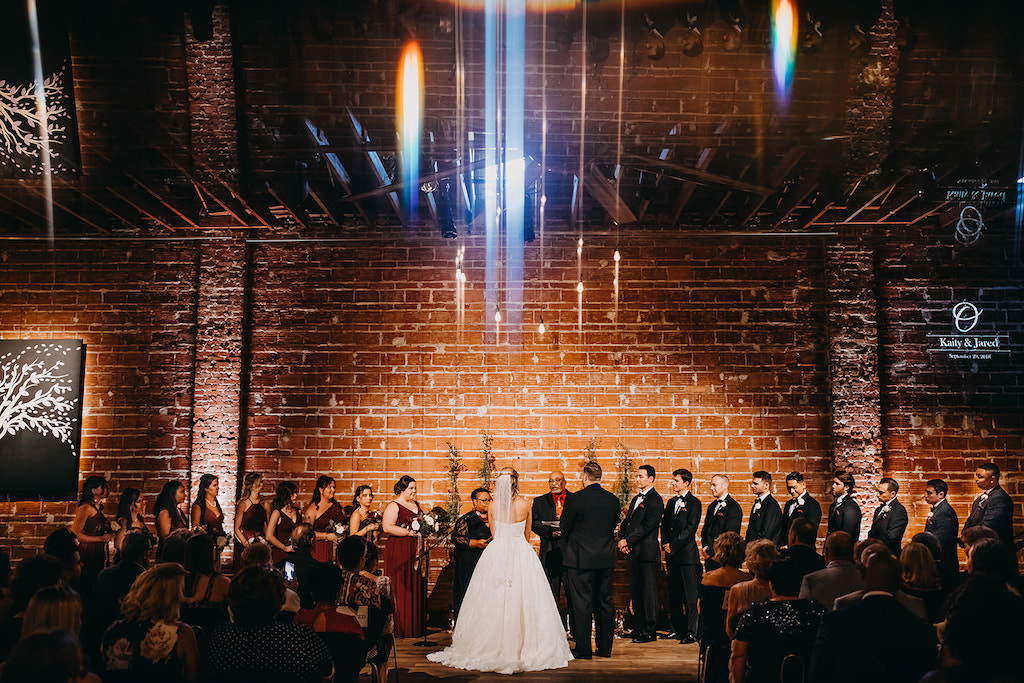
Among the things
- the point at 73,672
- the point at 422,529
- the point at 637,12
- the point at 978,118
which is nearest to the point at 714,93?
the point at 637,12

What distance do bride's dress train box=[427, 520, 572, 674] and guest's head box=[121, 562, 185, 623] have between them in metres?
3.74

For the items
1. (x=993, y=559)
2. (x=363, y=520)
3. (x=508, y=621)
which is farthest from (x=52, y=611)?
(x=363, y=520)

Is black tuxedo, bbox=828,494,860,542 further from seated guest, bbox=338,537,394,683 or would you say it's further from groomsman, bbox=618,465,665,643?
seated guest, bbox=338,537,394,683

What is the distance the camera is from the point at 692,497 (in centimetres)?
836

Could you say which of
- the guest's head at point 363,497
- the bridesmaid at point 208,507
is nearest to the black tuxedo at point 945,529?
the guest's head at point 363,497

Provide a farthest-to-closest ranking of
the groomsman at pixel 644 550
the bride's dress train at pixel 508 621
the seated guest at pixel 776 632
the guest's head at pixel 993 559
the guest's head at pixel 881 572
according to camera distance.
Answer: the groomsman at pixel 644 550 < the bride's dress train at pixel 508 621 < the guest's head at pixel 993 559 < the seated guest at pixel 776 632 < the guest's head at pixel 881 572

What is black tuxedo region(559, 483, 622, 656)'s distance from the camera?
705 cm

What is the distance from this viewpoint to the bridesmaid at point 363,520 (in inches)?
305

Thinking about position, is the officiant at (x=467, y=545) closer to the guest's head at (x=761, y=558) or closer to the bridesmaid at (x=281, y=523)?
the bridesmaid at (x=281, y=523)

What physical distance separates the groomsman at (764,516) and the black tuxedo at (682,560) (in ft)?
2.13

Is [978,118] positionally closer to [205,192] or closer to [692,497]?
[692,497]

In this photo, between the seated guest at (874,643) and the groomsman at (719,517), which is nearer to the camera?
the seated guest at (874,643)

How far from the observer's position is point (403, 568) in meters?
8.21

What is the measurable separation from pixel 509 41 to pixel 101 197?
481 centimetres
